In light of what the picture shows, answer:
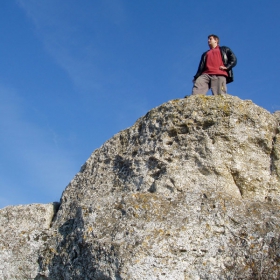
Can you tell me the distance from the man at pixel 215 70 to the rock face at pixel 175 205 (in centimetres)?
199

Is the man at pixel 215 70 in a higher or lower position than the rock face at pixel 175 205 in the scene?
higher

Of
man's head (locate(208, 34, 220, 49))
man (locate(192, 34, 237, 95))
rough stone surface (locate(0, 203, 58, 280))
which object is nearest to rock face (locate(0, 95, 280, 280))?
rough stone surface (locate(0, 203, 58, 280))

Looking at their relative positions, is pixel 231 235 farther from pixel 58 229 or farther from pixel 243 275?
pixel 58 229

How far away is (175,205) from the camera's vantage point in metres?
7.72

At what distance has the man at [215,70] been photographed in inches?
441

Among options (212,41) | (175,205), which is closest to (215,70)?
(212,41)

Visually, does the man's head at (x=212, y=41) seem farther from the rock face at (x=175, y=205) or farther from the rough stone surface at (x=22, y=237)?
the rough stone surface at (x=22, y=237)

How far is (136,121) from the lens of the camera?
33.0 feet

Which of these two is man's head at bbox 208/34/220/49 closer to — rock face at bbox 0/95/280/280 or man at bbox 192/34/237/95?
man at bbox 192/34/237/95

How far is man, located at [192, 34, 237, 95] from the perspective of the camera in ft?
36.7

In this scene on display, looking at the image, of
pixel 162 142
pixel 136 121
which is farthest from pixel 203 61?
pixel 162 142

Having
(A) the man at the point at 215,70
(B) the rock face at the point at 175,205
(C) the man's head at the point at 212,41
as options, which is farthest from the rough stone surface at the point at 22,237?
(C) the man's head at the point at 212,41

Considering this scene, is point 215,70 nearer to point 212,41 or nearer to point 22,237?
point 212,41

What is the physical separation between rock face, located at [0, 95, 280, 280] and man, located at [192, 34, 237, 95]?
199 centimetres
